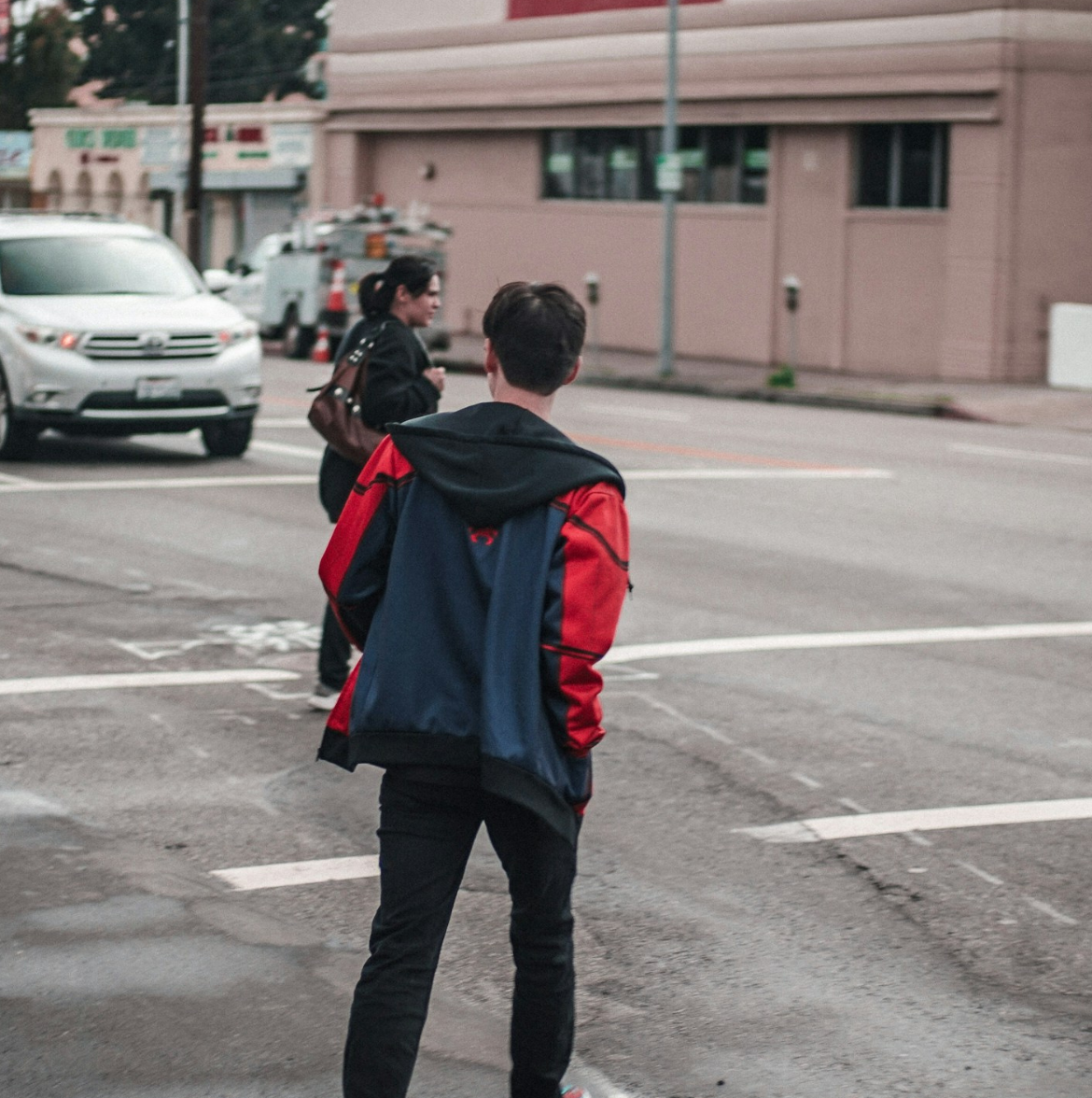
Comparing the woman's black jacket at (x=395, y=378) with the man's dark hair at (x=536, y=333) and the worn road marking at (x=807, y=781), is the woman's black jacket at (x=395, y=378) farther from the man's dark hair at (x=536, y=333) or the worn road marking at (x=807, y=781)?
the man's dark hair at (x=536, y=333)

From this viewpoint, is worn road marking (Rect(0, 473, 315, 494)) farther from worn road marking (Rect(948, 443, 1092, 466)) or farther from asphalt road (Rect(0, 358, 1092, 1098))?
worn road marking (Rect(948, 443, 1092, 466))

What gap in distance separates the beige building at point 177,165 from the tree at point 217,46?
12108 millimetres

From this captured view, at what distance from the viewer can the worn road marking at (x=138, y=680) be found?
8.32 meters

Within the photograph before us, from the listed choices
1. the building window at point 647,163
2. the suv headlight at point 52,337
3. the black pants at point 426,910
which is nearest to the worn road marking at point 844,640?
the black pants at point 426,910

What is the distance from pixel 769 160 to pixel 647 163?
3.12 metres

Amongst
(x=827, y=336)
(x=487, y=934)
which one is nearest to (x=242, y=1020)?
Result: (x=487, y=934)

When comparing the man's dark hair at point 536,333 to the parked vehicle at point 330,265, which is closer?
the man's dark hair at point 536,333

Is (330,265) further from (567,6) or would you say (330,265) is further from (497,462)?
(497,462)

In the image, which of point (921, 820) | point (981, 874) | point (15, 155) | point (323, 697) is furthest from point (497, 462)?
point (15, 155)

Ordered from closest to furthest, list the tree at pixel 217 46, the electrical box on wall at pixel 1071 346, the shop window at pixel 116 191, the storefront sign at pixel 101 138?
1. the electrical box on wall at pixel 1071 346
2. the storefront sign at pixel 101 138
3. the shop window at pixel 116 191
4. the tree at pixel 217 46

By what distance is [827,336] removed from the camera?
30.3 metres

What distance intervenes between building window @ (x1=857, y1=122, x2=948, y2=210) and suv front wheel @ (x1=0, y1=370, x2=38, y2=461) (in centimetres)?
1629

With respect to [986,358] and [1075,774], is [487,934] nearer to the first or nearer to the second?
[1075,774]

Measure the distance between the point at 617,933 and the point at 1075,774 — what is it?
2.45 meters
